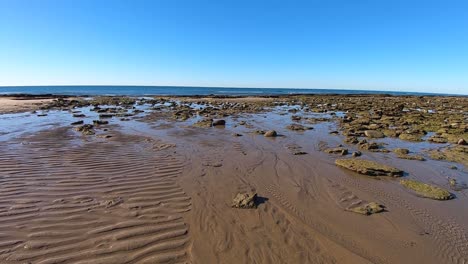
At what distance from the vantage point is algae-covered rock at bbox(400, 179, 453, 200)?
21.0ft

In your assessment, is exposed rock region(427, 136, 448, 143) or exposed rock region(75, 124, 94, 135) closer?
exposed rock region(427, 136, 448, 143)

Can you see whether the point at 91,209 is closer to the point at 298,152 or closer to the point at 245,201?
the point at 245,201

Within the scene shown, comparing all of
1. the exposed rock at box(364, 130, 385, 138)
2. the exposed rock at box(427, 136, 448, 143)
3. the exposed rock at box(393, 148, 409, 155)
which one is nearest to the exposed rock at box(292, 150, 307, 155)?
the exposed rock at box(393, 148, 409, 155)

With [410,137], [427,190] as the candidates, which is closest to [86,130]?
[427,190]

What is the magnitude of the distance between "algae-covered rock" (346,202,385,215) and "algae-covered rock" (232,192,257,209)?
208cm

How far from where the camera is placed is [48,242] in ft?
13.8

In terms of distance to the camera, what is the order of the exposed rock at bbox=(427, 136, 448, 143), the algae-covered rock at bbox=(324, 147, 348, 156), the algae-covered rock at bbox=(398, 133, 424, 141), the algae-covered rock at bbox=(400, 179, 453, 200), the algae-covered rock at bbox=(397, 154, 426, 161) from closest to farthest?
the algae-covered rock at bbox=(400, 179, 453, 200) < the algae-covered rock at bbox=(397, 154, 426, 161) < the algae-covered rock at bbox=(324, 147, 348, 156) < the exposed rock at bbox=(427, 136, 448, 143) < the algae-covered rock at bbox=(398, 133, 424, 141)

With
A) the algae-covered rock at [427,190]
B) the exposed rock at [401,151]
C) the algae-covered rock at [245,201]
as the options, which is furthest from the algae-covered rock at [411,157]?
the algae-covered rock at [245,201]

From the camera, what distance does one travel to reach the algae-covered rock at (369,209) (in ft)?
18.4

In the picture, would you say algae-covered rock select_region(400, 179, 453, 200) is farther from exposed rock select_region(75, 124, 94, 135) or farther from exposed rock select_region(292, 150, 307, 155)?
exposed rock select_region(75, 124, 94, 135)

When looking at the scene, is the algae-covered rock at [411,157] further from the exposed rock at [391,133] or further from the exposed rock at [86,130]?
the exposed rock at [86,130]

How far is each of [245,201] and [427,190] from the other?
4.82 m

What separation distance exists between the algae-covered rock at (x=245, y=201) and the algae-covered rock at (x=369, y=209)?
6.82 ft

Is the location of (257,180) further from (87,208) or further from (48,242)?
(48,242)
